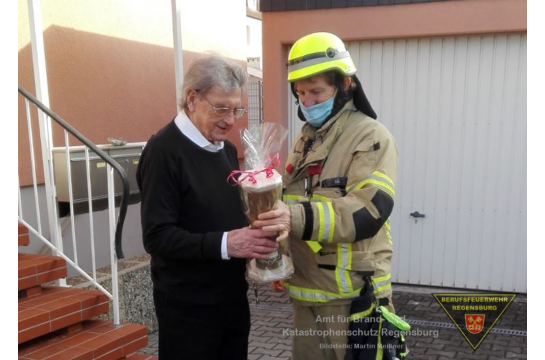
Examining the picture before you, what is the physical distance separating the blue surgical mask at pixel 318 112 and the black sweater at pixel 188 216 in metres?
0.47

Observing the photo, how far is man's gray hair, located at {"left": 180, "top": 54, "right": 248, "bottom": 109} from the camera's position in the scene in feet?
7.61

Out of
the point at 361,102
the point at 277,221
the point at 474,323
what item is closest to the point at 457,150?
the point at 474,323

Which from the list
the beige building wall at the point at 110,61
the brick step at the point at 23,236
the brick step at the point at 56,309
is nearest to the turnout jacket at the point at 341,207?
the brick step at the point at 56,309

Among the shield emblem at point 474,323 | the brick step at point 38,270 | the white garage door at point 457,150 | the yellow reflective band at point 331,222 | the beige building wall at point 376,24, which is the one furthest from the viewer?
the white garage door at point 457,150

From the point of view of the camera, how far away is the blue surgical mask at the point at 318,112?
2.33 metres

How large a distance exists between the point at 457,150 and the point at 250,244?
4.02 m

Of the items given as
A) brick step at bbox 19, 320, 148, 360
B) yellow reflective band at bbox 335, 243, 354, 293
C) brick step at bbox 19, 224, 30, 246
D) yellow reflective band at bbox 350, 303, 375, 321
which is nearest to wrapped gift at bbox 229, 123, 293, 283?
yellow reflective band at bbox 335, 243, 354, 293

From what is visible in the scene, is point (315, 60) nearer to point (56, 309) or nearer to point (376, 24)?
point (56, 309)

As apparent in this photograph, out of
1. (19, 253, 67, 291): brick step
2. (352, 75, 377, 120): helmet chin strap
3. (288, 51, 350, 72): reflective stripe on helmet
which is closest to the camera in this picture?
(288, 51, 350, 72): reflective stripe on helmet

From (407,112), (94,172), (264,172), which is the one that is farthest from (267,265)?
(407,112)

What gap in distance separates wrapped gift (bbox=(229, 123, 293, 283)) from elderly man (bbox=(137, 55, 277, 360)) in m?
0.09

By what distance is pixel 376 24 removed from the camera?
5.62 metres

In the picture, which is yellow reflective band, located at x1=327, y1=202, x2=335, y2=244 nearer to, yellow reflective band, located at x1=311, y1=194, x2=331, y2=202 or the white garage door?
yellow reflective band, located at x1=311, y1=194, x2=331, y2=202

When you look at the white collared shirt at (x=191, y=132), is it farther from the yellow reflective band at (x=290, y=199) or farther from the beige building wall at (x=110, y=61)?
the beige building wall at (x=110, y=61)
